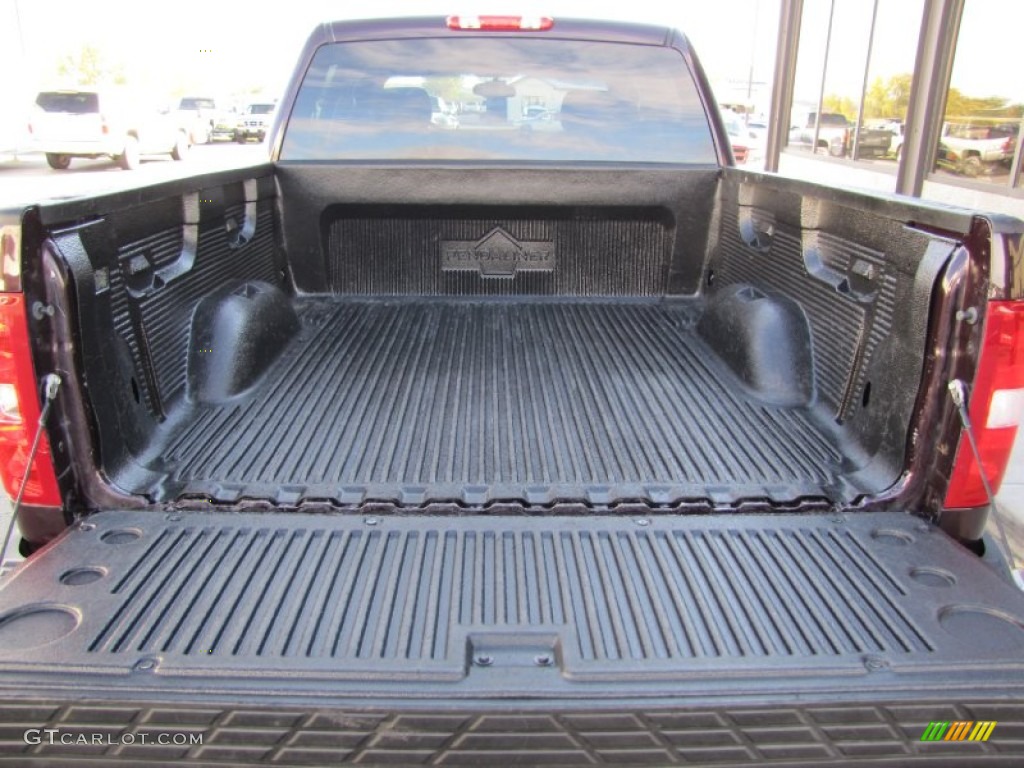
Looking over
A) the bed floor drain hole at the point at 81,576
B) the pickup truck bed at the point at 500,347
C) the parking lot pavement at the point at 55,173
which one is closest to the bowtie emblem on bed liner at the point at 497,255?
the pickup truck bed at the point at 500,347

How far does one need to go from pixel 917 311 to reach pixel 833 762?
1.06 meters

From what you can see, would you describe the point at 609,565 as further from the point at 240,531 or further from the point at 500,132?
the point at 500,132

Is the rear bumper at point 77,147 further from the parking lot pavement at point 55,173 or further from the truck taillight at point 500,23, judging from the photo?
the truck taillight at point 500,23

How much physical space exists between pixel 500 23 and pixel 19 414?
7.90 feet

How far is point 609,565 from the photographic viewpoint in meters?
1.79

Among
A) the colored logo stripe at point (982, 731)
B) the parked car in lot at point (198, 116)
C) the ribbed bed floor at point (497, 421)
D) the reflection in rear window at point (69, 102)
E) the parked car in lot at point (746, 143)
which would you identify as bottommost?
the parked car in lot at point (198, 116)

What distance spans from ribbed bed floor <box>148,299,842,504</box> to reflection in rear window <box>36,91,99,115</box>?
1982 cm

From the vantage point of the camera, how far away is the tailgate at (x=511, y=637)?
52.9 inches

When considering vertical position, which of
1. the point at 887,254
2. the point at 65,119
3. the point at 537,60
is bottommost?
the point at 65,119

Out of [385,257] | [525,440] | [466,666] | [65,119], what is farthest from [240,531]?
[65,119]

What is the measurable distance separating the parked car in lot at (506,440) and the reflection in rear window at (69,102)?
19.5 meters

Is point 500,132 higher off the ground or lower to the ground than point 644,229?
higher

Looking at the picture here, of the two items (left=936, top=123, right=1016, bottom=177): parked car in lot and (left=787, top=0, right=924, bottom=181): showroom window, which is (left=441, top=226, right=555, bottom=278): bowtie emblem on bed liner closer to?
(left=936, top=123, right=1016, bottom=177): parked car in lot

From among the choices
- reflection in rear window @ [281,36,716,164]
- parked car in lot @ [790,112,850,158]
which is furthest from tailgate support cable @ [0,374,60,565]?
parked car in lot @ [790,112,850,158]
